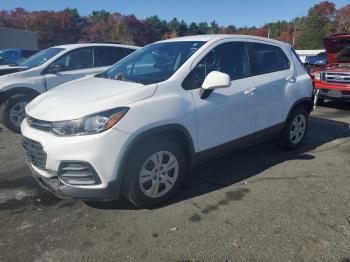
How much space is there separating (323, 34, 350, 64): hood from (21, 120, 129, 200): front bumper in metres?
8.61

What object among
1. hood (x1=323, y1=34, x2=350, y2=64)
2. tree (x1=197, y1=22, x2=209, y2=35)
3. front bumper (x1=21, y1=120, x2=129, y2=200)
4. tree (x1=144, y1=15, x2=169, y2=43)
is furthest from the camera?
tree (x1=197, y1=22, x2=209, y2=35)

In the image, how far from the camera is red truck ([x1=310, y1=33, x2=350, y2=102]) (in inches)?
361

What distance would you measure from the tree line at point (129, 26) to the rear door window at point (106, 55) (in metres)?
55.7

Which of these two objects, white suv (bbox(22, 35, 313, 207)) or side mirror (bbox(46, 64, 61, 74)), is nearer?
white suv (bbox(22, 35, 313, 207))

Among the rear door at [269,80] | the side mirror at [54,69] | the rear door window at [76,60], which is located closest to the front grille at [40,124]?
the rear door at [269,80]

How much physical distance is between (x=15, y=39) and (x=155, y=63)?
4364 cm

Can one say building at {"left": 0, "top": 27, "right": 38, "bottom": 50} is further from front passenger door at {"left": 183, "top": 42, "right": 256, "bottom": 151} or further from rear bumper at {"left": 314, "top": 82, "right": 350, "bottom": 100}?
front passenger door at {"left": 183, "top": 42, "right": 256, "bottom": 151}

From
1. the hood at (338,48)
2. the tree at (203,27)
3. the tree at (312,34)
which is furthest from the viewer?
the tree at (203,27)

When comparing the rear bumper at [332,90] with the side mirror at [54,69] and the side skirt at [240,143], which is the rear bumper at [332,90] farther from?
the side mirror at [54,69]

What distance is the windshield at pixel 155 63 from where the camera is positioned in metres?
4.07

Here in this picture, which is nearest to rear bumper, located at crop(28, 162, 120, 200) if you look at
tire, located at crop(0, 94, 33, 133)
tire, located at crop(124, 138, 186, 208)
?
tire, located at crop(124, 138, 186, 208)

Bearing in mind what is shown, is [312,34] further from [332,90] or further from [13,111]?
[13,111]

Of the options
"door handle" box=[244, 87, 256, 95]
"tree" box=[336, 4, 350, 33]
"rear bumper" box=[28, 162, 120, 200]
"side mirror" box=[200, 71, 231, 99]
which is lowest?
"rear bumper" box=[28, 162, 120, 200]

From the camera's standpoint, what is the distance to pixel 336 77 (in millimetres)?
9383
